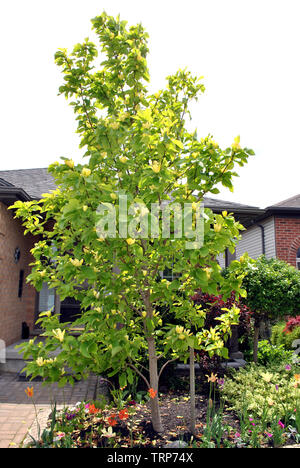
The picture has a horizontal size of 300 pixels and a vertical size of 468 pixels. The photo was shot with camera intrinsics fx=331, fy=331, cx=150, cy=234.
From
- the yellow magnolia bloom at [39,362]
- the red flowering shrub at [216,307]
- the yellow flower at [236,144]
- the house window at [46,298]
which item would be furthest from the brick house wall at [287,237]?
the yellow magnolia bloom at [39,362]

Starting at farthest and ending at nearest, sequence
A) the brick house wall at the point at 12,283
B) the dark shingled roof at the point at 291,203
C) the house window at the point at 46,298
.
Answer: the dark shingled roof at the point at 291,203 < the house window at the point at 46,298 < the brick house wall at the point at 12,283

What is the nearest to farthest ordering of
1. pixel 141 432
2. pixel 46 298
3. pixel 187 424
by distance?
pixel 141 432 < pixel 187 424 < pixel 46 298

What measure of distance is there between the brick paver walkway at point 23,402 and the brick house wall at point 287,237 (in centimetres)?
864

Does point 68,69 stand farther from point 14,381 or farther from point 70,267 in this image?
point 14,381

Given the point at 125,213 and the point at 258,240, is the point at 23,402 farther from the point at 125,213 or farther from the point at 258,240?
the point at 258,240

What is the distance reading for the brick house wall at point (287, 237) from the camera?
12422mm

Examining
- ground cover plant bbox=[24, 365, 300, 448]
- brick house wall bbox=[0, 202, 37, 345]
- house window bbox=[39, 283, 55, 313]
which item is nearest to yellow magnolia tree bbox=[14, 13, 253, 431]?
ground cover plant bbox=[24, 365, 300, 448]

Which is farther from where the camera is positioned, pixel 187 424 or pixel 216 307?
pixel 216 307

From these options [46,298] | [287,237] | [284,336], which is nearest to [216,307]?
[284,336]

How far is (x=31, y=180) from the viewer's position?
10.4 m

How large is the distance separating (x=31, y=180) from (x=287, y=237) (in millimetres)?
9386

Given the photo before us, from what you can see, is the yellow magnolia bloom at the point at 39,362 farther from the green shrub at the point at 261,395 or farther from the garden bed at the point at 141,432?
the green shrub at the point at 261,395
